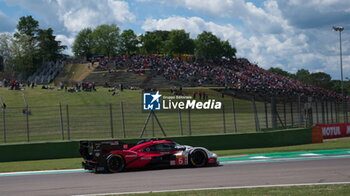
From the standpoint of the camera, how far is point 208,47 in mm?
95875

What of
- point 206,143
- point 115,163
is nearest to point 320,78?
point 206,143

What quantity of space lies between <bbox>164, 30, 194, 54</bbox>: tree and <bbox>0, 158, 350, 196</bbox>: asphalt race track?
89804 mm

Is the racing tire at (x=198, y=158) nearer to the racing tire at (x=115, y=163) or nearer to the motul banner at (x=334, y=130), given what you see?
the racing tire at (x=115, y=163)

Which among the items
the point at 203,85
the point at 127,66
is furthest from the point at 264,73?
the point at 127,66

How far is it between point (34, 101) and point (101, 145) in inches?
1261

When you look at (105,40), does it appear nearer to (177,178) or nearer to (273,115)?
(273,115)

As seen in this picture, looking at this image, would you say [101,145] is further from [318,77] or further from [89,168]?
[318,77]

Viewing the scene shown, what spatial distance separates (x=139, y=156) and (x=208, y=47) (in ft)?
272

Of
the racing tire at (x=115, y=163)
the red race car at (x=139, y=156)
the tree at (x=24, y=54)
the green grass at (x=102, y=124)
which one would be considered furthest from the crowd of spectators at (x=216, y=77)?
the racing tire at (x=115, y=163)

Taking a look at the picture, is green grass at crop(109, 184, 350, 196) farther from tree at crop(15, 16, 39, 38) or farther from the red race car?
tree at crop(15, 16, 39, 38)

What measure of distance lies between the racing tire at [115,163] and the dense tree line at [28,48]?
8134 centimetres

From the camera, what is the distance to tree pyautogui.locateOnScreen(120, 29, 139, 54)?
104812 millimetres

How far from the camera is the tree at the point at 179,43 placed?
10331 centimetres

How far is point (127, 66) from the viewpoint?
64.2 meters
